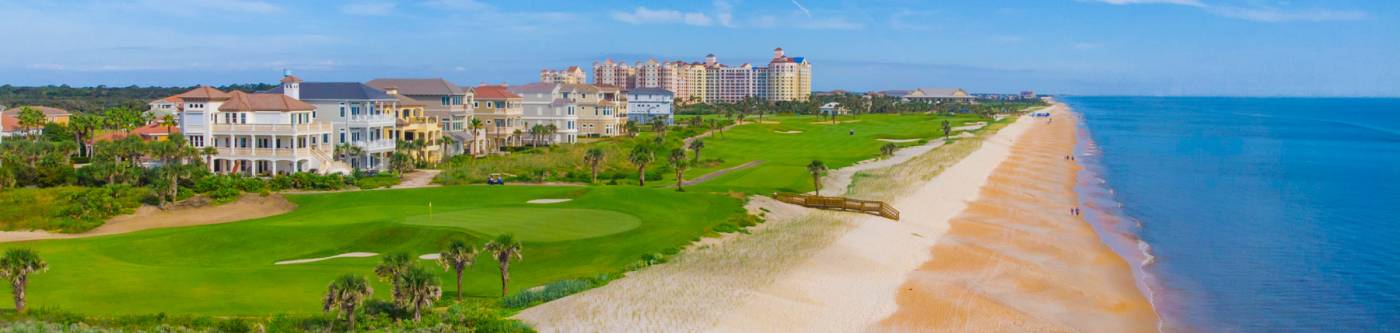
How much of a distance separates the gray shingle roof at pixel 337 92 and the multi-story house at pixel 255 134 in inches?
229

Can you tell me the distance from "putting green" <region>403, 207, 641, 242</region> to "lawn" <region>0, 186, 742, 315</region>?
0.16ft

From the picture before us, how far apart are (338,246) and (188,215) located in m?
15.3

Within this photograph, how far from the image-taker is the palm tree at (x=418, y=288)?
984 inches

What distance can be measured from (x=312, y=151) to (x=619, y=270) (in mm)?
Answer: 36985

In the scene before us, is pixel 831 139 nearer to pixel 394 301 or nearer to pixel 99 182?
pixel 99 182

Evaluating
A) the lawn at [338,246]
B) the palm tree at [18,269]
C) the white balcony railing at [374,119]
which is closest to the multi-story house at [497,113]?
the white balcony railing at [374,119]

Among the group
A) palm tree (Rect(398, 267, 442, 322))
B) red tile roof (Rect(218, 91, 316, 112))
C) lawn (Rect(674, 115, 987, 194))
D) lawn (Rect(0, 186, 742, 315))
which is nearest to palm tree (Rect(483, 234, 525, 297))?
lawn (Rect(0, 186, 742, 315))

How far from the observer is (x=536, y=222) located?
1633 inches

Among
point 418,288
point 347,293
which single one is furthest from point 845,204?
point 347,293

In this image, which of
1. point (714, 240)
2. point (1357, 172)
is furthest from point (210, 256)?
point (1357, 172)

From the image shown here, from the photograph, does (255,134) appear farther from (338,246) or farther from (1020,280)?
(1020,280)

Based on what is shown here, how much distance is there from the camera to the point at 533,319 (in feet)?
86.3

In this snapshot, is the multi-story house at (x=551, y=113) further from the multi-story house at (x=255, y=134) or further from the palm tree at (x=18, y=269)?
the palm tree at (x=18, y=269)

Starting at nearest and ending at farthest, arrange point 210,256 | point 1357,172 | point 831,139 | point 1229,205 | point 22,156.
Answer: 1. point 210,256
2. point 22,156
3. point 1229,205
4. point 1357,172
5. point 831,139
